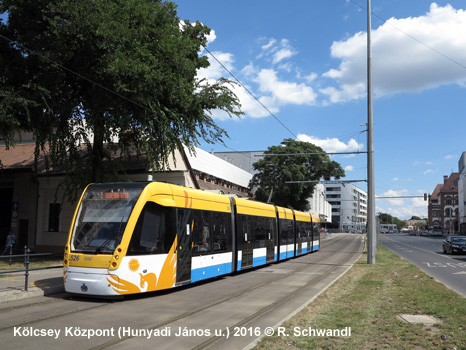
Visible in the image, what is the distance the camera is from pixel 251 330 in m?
7.57

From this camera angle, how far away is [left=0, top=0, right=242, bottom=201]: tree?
18.3 metres

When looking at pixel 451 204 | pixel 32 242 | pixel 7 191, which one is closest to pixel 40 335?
pixel 32 242

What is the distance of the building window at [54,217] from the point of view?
27891 mm

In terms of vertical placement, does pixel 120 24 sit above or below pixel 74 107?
above

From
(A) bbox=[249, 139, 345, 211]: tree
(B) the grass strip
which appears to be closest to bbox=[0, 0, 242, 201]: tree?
(B) the grass strip

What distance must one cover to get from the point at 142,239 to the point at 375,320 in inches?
225

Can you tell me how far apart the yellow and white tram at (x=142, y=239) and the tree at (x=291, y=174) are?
125ft

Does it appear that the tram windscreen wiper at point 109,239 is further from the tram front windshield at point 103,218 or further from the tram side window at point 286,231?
the tram side window at point 286,231

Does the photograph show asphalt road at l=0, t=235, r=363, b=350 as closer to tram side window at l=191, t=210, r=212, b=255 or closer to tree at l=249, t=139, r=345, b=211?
tram side window at l=191, t=210, r=212, b=255

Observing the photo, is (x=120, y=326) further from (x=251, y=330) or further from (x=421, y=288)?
(x=421, y=288)

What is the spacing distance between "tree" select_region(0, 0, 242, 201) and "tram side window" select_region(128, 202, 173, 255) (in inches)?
315

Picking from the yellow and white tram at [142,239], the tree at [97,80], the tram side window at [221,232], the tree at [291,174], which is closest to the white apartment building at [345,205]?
the tree at [291,174]

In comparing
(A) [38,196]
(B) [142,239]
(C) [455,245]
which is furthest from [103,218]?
(C) [455,245]

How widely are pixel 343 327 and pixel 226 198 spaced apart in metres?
9.01
